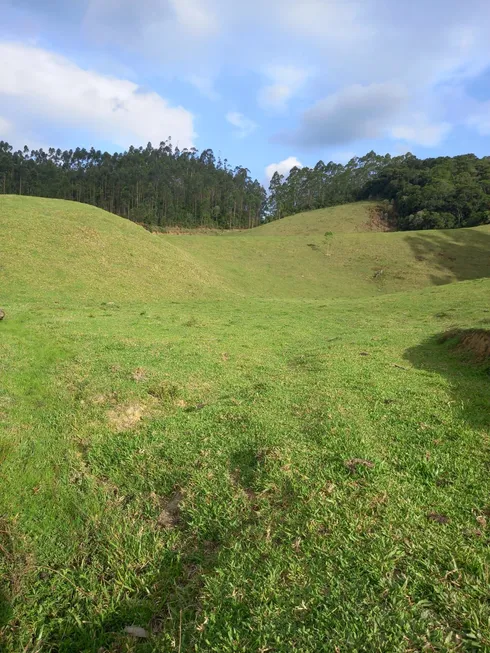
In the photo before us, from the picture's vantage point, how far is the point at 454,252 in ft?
173

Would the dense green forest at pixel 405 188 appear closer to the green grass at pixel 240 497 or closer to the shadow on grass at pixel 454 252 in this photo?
the shadow on grass at pixel 454 252

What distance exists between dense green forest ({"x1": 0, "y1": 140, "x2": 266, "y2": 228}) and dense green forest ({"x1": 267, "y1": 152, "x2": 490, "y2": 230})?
12562 millimetres

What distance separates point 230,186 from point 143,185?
29.6 m

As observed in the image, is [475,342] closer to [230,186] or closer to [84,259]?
[84,259]

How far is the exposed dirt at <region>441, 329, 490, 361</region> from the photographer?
10.5 meters

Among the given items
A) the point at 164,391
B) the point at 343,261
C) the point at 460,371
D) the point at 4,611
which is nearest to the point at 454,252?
the point at 343,261

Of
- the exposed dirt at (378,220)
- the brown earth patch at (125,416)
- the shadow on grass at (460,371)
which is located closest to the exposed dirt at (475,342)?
the shadow on grass at (460,371)

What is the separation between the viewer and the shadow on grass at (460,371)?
22.7 ft

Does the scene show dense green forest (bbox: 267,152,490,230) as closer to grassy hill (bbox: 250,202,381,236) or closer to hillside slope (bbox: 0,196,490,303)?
grassy hill (bbox: 250,202,381,236)

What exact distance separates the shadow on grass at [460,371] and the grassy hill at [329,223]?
228ft

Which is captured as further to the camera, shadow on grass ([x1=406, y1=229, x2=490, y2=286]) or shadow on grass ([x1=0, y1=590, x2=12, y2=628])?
shadow on grass ([x1=406, y1=229, x2=490, y2=286])

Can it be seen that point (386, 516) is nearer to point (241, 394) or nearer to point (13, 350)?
Result: point (241, 394)

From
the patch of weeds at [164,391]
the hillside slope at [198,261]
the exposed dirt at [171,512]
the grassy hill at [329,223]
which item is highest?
the grassy hill at [329,223]

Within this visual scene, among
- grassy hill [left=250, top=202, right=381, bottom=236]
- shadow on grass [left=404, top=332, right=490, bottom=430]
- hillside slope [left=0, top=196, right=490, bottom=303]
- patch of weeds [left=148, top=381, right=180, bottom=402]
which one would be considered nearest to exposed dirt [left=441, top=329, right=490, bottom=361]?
shadow on grass [left=404, top=332, right=490, bottom=430]
